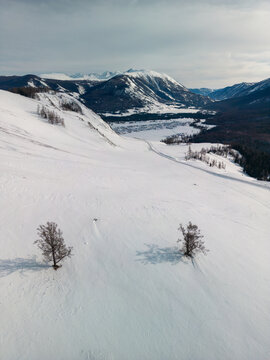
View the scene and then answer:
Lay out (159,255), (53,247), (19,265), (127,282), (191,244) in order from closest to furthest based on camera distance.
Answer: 1. (127,282)
2. (53,247)
3. (19,265)
4. (159,255)
5. (191,244)

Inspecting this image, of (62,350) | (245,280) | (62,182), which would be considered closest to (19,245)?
(62,350)

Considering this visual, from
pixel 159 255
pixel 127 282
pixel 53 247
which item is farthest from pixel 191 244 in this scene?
pixel 53 247

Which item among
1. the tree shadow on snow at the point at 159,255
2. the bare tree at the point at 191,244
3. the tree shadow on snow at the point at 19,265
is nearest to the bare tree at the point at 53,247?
the tree shadow on snow at the point at 19,265

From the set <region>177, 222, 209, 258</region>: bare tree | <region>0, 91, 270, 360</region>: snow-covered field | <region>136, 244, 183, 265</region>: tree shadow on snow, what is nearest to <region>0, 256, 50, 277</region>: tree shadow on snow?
<region>0, 91, 270, 360</region>: snow-covered field

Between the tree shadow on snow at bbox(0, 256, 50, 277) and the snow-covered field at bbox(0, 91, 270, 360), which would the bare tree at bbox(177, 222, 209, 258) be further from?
the tree shadow on snow at bbox(0, 256, 50, 277)

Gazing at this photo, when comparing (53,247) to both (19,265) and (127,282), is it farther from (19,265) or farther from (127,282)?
(127,282)

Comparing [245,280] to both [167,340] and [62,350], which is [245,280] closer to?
[167,340]

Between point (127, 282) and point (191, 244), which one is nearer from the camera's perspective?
point (127, 282)
